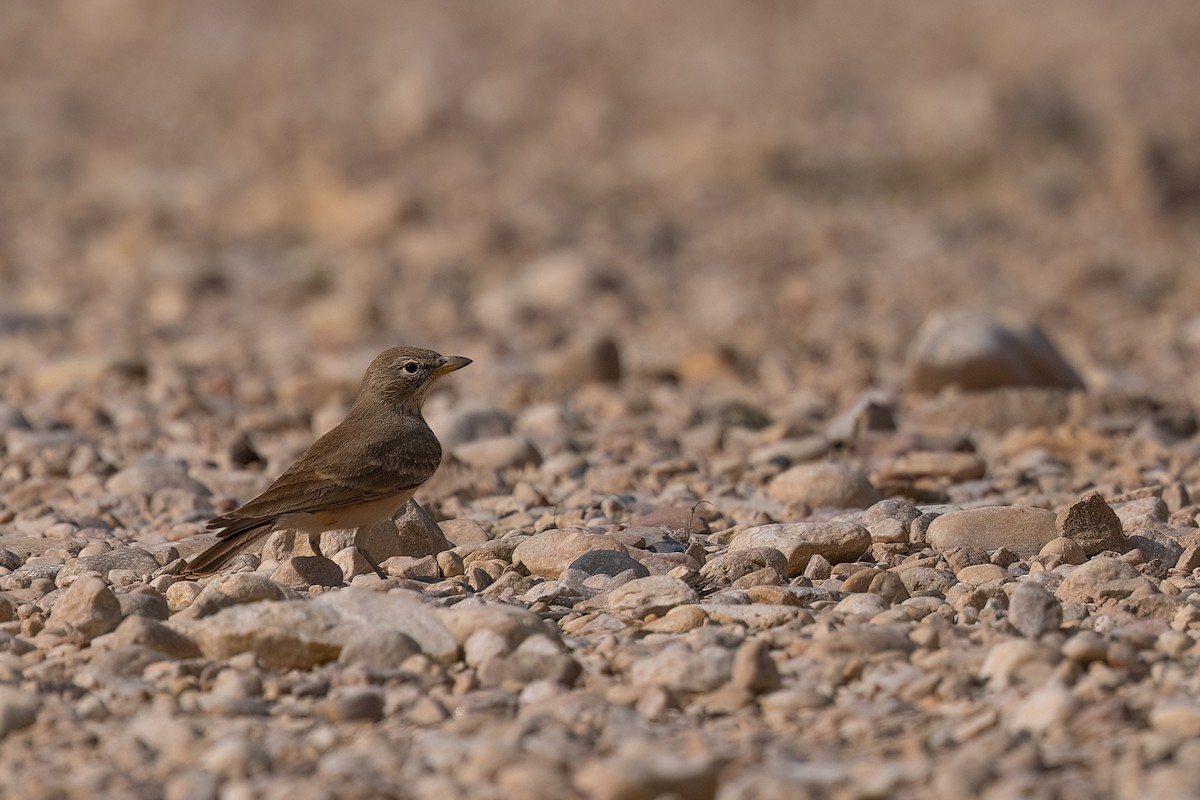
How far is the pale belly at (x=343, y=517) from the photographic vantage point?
5.60 meters

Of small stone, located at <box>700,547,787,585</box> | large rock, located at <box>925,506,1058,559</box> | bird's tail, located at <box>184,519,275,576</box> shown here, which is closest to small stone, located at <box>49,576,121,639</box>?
bird's tail, located at <box>184,519,275,576</box>

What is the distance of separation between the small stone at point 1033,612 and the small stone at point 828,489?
1976 millimetres

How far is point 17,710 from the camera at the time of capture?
4230 mm

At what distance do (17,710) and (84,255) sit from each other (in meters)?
9.71

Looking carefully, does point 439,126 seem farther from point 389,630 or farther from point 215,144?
point 389,630

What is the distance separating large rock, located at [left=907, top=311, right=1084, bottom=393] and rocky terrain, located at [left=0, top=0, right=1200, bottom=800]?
0.10 ft

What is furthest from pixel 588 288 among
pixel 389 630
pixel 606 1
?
pixel 606 1

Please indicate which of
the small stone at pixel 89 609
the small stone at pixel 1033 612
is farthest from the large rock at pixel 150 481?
the small stone at pixel 1033 612

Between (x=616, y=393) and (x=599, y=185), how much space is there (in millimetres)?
6005

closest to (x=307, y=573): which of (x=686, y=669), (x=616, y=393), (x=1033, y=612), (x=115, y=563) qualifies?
(x=115, y=563)

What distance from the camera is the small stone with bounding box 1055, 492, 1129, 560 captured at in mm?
5777

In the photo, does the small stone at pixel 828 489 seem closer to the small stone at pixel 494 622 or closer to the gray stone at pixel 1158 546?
the gray stone at pixel 1158 546

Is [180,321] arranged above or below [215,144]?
below

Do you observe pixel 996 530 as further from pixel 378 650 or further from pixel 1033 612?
pixel 378 650
